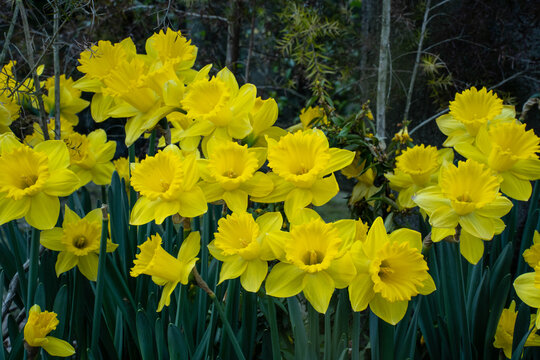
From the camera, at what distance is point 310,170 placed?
87 centimetres

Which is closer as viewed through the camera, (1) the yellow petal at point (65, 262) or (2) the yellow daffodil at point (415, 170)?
(1) the yellow petal at point (65, 262)

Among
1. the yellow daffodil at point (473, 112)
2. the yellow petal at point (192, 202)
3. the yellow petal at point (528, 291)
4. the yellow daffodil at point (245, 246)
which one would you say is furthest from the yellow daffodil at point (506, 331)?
the yellow petal at point (192, 202)

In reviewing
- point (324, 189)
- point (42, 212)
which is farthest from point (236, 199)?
point (42, 212)

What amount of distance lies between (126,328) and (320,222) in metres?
0.64

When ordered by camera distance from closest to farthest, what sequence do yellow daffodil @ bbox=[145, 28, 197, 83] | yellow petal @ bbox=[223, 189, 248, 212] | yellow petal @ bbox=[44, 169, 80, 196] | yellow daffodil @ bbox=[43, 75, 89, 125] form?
yellow petal @ bbox=[223, 189, 248, 212], yellow petal @ bbox=[44, 169, 80, 196], yellow daffodil @ bbox=[145, 28, 197, 83], yellow daffodil @ bbox=[43, 75, 89, 125]

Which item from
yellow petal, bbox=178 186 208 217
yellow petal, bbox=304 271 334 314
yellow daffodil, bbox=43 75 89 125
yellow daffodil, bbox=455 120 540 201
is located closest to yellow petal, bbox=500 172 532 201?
yellow daffodil, bbox=455 120 540 201

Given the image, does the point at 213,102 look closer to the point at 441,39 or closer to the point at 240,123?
the point at 240,123

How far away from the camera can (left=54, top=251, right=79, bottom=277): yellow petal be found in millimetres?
1135

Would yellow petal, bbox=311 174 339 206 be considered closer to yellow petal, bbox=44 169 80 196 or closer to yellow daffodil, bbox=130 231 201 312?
yellow daffodil, bbox=130 231 201 312

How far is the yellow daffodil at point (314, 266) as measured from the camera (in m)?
0.78

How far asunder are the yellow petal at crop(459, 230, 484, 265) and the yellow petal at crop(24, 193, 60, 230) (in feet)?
2.42

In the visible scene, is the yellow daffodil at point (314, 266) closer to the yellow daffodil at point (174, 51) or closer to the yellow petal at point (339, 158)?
the yellow petal at point (339, 158)

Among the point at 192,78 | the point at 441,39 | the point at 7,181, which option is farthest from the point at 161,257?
the point at 441,39

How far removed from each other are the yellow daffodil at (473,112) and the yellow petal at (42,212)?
2.82 feet
